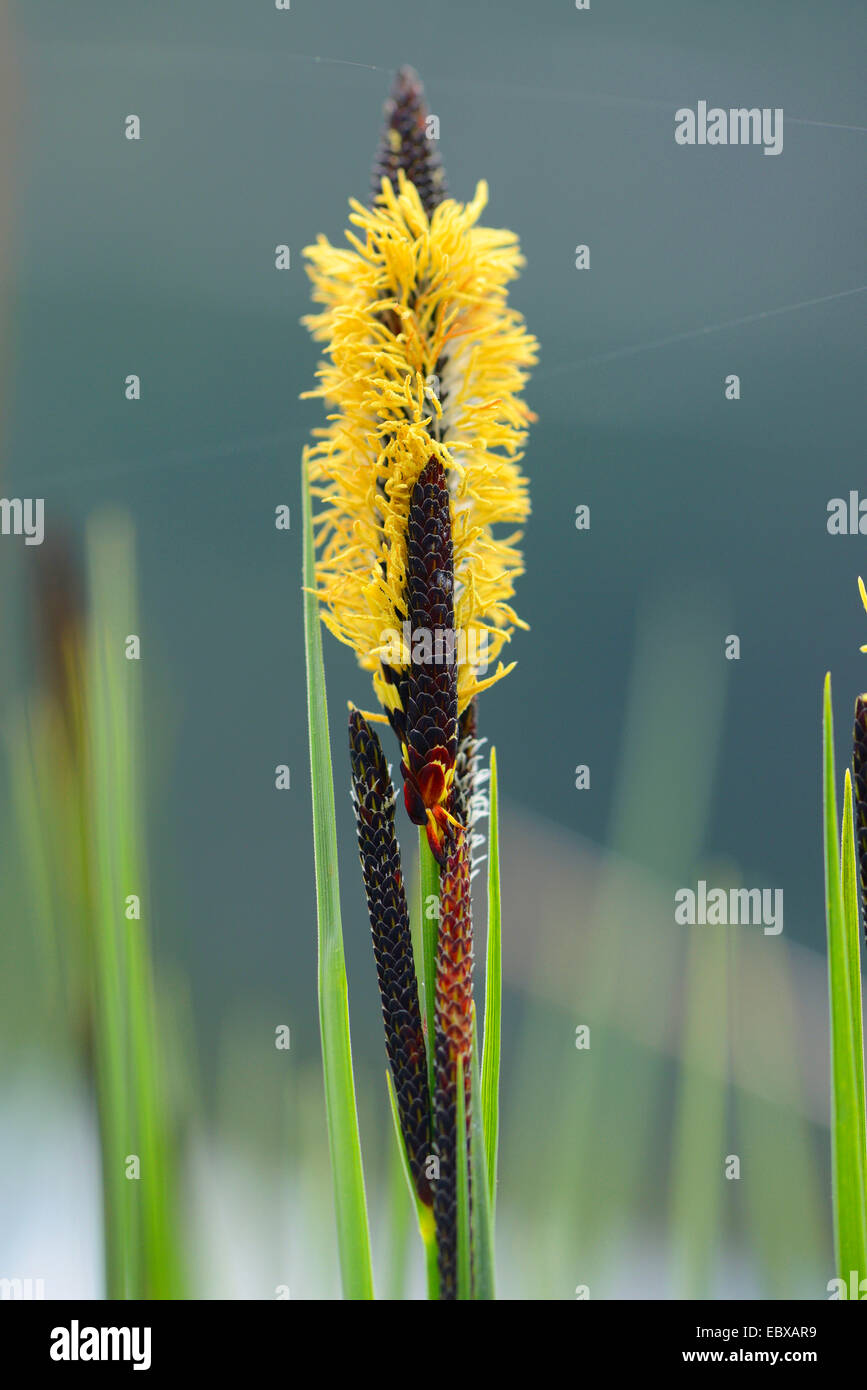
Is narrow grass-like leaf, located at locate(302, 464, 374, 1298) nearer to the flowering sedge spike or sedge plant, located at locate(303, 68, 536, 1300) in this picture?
sedge plant, located at locate(303, 68, 536, 1300)

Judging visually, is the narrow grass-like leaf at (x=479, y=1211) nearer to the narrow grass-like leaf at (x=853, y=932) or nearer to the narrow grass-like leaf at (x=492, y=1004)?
the narrow grass-like leaf at (x=492, y=1004)

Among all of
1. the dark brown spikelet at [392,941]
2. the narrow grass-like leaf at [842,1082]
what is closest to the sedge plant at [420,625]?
the dark brown spikelet at [392,941]

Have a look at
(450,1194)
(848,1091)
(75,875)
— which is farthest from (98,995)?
(848,1091)

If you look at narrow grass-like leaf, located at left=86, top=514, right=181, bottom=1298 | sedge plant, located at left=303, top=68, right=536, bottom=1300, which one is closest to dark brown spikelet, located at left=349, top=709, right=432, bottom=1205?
sedge plant, located at left=303, top=68, right=536, bottom=1300

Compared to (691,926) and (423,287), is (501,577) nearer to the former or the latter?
(423,287)

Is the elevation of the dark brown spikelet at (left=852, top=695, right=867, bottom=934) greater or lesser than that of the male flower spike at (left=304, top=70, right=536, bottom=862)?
lesser

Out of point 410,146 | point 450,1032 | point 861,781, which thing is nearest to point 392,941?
point 450,1032

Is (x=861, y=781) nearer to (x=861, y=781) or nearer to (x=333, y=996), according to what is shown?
(x=861, y=781)
